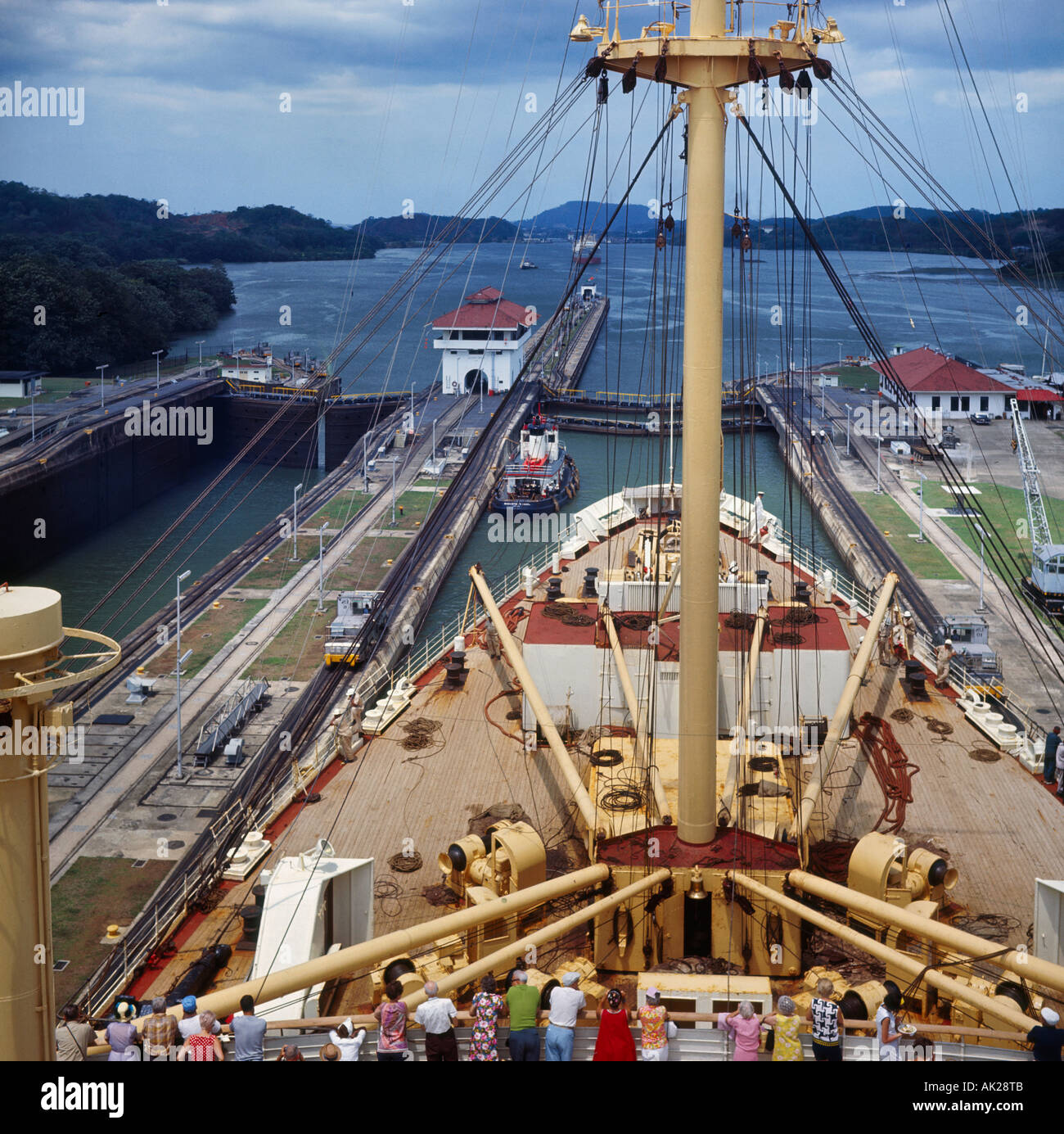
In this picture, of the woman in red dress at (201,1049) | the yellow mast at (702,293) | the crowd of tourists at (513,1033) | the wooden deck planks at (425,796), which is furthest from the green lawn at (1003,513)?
the woman in red dress at (201,1049)

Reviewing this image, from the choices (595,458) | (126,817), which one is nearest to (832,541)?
(595,458)

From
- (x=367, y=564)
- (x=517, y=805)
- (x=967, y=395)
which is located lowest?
(x=517, y=805)

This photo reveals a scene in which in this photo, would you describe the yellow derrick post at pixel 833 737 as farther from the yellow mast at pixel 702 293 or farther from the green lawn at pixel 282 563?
the green lawn at pixel 282 563

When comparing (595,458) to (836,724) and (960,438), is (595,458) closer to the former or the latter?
(960,438)

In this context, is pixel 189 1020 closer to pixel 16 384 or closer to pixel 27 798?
pixel 27 798

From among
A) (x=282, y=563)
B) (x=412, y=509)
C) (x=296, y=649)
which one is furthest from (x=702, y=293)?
(x=412, y=509)

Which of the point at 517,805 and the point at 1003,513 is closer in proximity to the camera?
the point at 517,805

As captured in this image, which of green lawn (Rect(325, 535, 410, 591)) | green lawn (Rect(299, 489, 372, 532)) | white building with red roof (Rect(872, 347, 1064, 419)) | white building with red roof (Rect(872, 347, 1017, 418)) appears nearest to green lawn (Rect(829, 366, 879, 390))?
white building with red roof (Rect(872, 347, 1064, 419))
